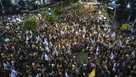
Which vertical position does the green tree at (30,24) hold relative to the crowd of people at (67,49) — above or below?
above

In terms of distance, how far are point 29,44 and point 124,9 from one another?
12.4 meters

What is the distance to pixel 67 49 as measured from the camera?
28.5 metres

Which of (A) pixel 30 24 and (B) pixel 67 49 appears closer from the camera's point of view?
(B) pixel 67 49

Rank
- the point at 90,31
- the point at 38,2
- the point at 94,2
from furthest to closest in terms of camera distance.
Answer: the point at 38,2
the point at 94,2
the point at 90,31

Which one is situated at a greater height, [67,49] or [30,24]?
[30,24]

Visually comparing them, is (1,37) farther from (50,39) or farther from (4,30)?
(50,39)

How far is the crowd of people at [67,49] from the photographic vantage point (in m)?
24.7

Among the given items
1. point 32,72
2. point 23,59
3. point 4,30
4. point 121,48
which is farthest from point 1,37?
point 121,48

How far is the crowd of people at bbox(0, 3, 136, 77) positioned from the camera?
80.9 ft

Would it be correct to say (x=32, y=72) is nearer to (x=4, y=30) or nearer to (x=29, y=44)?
(x=29, y=44)

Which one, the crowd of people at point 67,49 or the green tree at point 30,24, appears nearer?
the crowd of people at point 67,49

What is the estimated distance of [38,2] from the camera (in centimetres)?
4684

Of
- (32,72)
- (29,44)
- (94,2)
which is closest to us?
(32,72)

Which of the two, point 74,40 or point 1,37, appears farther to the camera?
point 1,37
